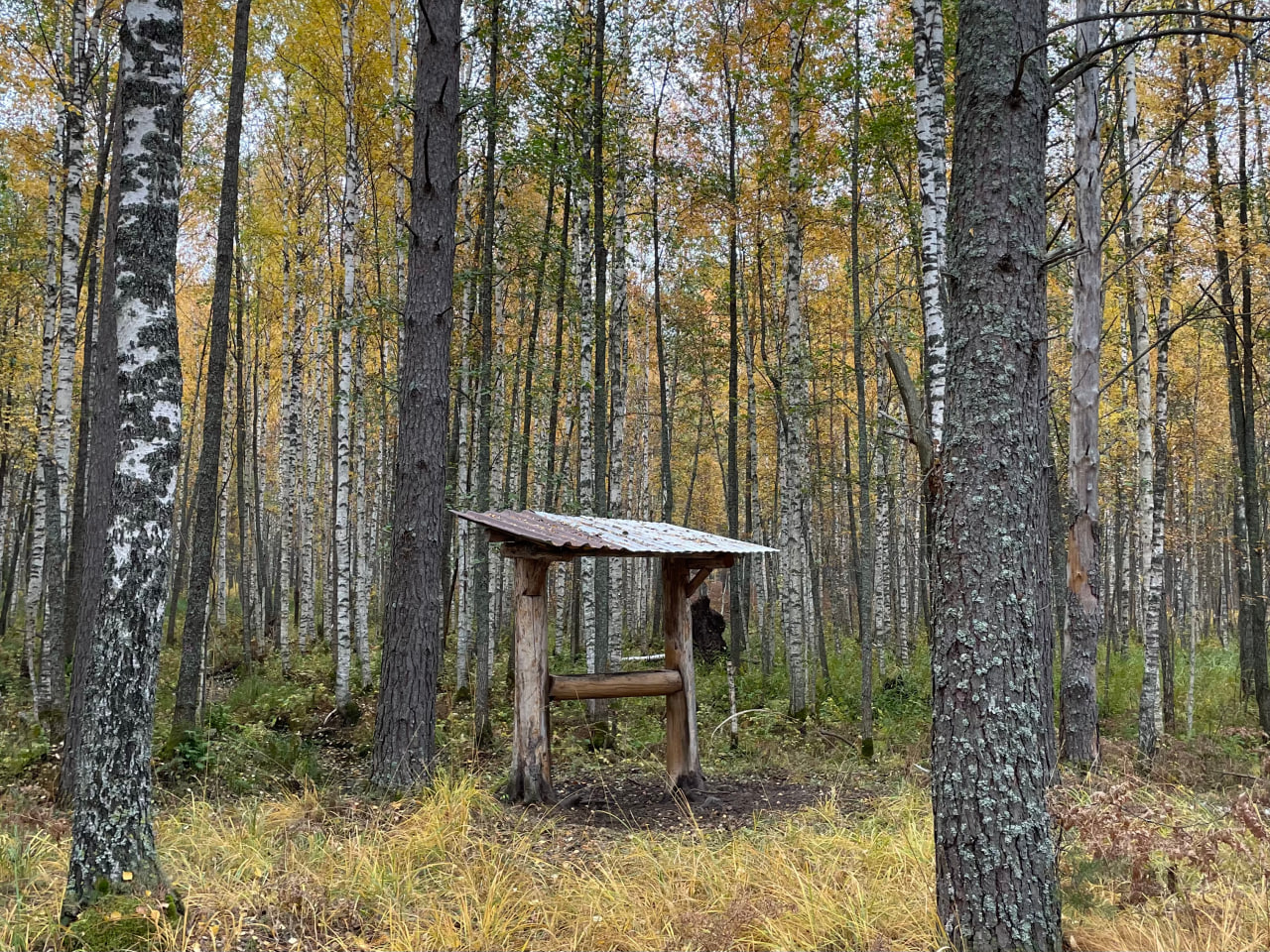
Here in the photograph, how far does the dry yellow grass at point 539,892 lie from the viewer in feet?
11.0

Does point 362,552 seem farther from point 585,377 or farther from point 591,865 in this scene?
point 591,865

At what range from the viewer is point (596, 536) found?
20.0 feet

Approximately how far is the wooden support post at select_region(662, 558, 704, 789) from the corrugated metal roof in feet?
1.84

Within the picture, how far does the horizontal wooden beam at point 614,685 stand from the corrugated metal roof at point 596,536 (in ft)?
4.42

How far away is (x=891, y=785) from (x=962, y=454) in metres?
5.35

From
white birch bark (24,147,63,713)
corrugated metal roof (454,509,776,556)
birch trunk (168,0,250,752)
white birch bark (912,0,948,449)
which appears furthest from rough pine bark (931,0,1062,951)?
white birch bark (24,147,63,713)

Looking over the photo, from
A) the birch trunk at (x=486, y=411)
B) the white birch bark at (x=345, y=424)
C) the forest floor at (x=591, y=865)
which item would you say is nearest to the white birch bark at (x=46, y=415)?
the forest floor at (x=591, y=865)

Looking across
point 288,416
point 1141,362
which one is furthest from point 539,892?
point 288,416

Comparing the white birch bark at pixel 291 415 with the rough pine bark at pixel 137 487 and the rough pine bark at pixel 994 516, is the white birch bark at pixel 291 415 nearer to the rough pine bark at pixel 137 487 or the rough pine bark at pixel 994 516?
the rough pine bark at pixel 137 487

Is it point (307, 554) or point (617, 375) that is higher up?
point (617, 375)

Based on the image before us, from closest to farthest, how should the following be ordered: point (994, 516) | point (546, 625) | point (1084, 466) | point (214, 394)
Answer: point (994, 516) → point (1084, 466) → point (546, 625) → point (214, 394)

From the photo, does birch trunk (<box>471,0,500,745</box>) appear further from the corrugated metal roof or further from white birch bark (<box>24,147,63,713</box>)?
white birch bark (<box>24,147,63,713</box>)

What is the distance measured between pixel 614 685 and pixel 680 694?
758mm

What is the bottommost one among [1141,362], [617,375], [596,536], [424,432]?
[596,536]
